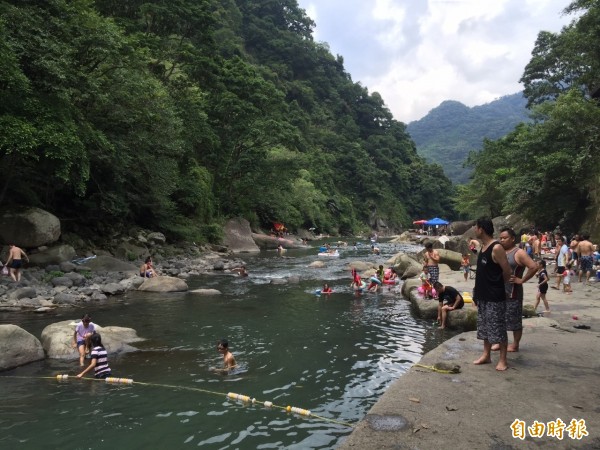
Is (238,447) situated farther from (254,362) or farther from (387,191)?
(387,191)

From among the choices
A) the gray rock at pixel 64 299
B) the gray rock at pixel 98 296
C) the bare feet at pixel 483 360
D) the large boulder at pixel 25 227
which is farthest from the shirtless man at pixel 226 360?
the large boulder at pixel 25 227

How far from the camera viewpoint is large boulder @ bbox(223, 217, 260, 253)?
34.9 meters

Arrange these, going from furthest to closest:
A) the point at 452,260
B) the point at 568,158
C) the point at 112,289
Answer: the point at 452,260 < the point at 568,158 < the point at 112,289

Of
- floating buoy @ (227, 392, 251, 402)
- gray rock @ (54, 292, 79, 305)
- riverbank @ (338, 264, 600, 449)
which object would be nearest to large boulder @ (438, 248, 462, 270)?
riverbank @ (338, 264, 600, 449)

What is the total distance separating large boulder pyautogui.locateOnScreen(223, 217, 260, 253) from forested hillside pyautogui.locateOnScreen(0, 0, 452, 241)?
4.81 ft

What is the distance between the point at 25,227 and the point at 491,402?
1729 centimetres

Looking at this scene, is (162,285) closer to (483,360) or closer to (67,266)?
(67,266)

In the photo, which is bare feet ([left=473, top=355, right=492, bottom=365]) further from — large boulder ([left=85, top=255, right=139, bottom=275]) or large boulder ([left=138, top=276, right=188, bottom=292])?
large boulder ([left=85, top=255, right=139, bottom=275])

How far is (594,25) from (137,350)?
2878 centimetres

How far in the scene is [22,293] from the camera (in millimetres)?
12961

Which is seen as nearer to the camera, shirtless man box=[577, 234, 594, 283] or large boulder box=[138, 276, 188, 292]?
shirtless man box=[577, 234, 594, 283]

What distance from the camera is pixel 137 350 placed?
29.9 ft

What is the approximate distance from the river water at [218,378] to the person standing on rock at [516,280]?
7.27 feet

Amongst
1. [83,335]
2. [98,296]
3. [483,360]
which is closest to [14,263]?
[98,296]
